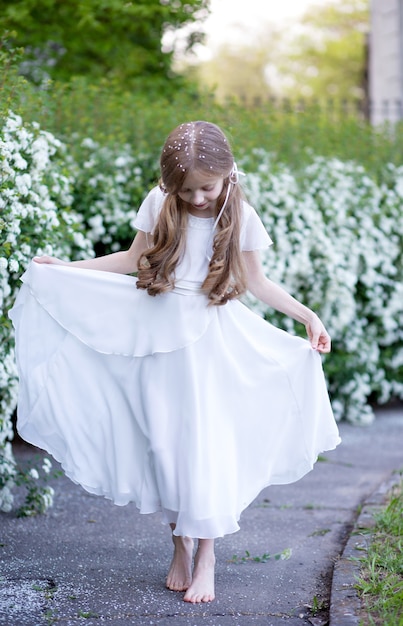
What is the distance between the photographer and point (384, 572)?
3328 mm

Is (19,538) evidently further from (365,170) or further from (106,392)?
(365,170)

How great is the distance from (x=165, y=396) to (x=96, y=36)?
591 centimetres

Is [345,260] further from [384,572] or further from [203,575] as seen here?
[203,575]

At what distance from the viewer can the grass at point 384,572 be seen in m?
2.92

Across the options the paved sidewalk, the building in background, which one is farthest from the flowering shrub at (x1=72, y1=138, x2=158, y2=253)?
the building in background

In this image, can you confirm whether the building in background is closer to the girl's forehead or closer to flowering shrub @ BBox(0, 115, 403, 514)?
flowering shrub @ BBox(0, 115, 403, 514)

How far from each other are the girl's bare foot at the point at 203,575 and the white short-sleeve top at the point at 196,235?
966mm

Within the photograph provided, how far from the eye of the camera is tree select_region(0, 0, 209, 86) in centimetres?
637

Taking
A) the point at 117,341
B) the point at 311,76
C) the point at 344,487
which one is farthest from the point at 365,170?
the point at 311,76

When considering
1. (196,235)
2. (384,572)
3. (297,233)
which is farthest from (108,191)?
(384,572)

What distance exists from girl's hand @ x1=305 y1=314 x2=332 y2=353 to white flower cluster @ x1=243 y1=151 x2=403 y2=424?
7.80 feet

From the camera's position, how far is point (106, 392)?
324 cm

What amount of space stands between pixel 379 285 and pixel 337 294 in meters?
0.74

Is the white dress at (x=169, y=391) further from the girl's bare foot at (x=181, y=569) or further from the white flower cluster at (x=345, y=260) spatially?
the white flower cluster at (x=345, y=260)
